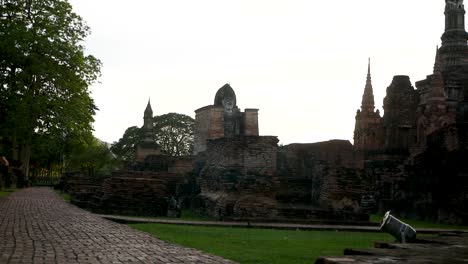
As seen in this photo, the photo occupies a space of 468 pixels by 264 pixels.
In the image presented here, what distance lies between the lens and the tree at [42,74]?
26.7 meters

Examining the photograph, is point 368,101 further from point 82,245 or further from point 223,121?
point 82,245

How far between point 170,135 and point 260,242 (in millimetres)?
51029

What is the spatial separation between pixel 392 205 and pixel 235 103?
624 inches

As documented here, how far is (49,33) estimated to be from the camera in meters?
28.0

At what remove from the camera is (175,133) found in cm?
6038

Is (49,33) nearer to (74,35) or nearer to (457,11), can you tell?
(74,35)

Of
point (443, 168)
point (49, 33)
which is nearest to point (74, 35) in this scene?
point (49, 33)

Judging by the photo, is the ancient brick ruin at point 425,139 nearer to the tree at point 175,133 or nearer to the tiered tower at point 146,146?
the tiered tower at point 146,146

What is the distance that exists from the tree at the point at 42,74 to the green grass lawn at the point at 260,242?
16.8 metres

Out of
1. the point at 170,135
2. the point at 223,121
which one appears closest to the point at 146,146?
the point at 223,121

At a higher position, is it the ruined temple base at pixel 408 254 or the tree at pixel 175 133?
the tree at pixel 175 133

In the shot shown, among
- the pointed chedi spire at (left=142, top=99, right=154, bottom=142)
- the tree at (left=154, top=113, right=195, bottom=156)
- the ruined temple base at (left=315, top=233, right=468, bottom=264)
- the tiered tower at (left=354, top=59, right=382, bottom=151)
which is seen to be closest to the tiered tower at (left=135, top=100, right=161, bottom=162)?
the pointed chedi spire at (left=142, top=99, right=154, bottom=142)

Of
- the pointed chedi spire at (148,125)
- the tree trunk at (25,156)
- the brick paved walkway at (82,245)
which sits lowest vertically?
the brick paved walkway at (82,245)

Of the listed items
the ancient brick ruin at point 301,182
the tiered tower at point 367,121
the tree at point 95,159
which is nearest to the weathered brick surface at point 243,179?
the ancient brick ruin at point 301,182
